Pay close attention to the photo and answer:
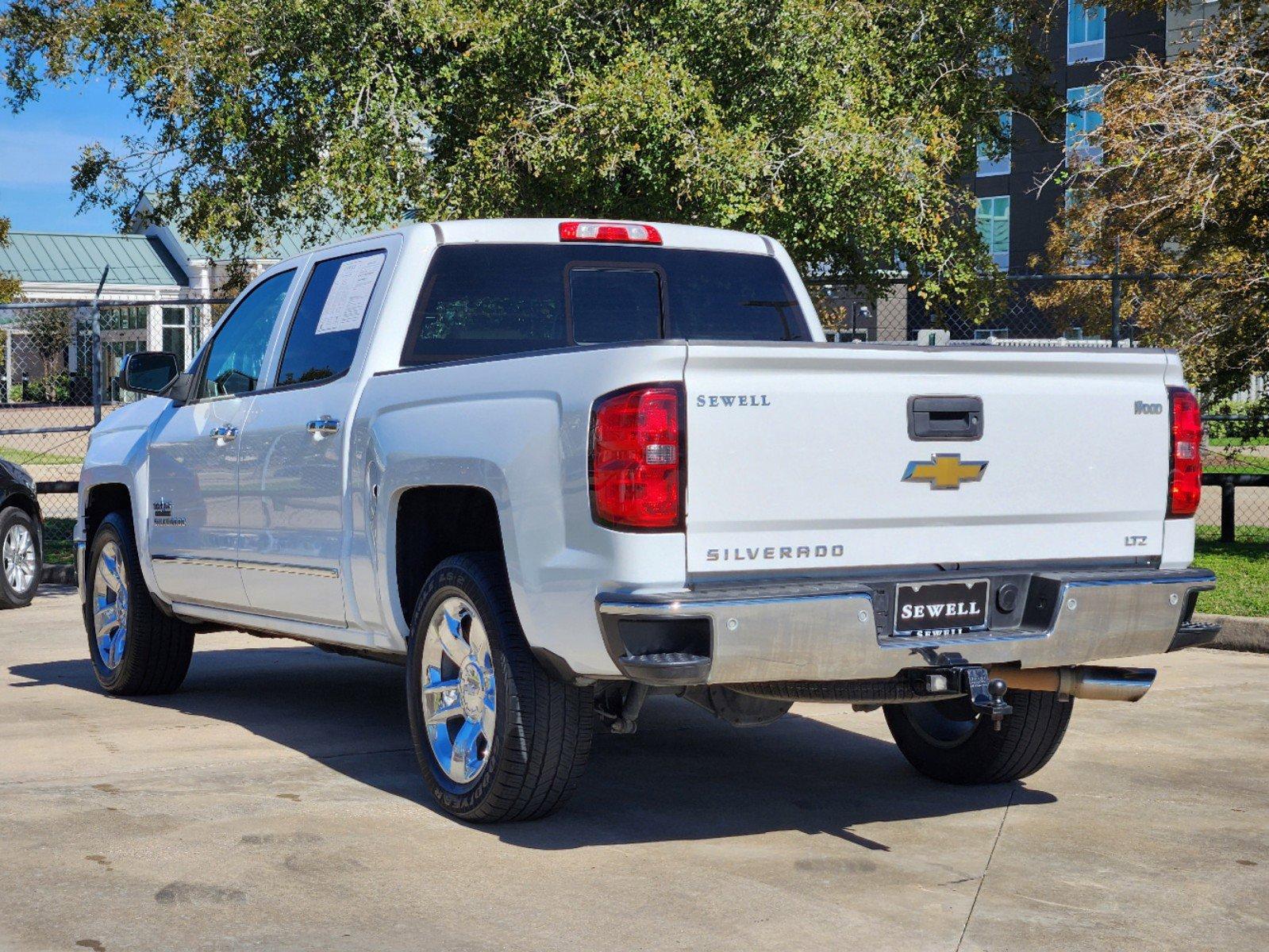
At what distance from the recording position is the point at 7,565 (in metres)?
12.4

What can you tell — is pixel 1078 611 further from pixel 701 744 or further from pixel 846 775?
pixel 701 744

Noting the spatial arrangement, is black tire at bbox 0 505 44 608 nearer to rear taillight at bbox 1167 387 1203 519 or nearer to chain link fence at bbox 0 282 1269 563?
chain link fence at bbox 0 282 1269 563

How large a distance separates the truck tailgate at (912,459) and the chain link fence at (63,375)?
4.31 m

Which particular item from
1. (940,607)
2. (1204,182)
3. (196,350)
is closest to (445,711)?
(940,607)

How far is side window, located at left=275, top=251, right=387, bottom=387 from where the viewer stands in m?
6.40

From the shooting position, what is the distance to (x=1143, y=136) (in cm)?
1290

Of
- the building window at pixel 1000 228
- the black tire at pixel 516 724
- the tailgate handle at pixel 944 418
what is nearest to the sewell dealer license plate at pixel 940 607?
the tailgate handle at pixel 944 418

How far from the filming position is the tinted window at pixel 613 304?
6.58 meters

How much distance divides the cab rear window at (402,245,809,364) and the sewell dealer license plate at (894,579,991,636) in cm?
158

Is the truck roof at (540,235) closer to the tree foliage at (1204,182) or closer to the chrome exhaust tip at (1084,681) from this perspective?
the chrome exhaust tip at (1084,681)

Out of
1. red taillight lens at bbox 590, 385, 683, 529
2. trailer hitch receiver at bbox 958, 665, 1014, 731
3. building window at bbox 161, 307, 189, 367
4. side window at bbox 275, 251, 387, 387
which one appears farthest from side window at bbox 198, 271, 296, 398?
building window at bbox 161, 307, 189, 367

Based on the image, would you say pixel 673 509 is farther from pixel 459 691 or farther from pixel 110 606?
pixel 110 606

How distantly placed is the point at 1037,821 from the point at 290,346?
359 centimetres

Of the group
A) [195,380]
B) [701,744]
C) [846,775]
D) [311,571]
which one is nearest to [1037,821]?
[846,775]
